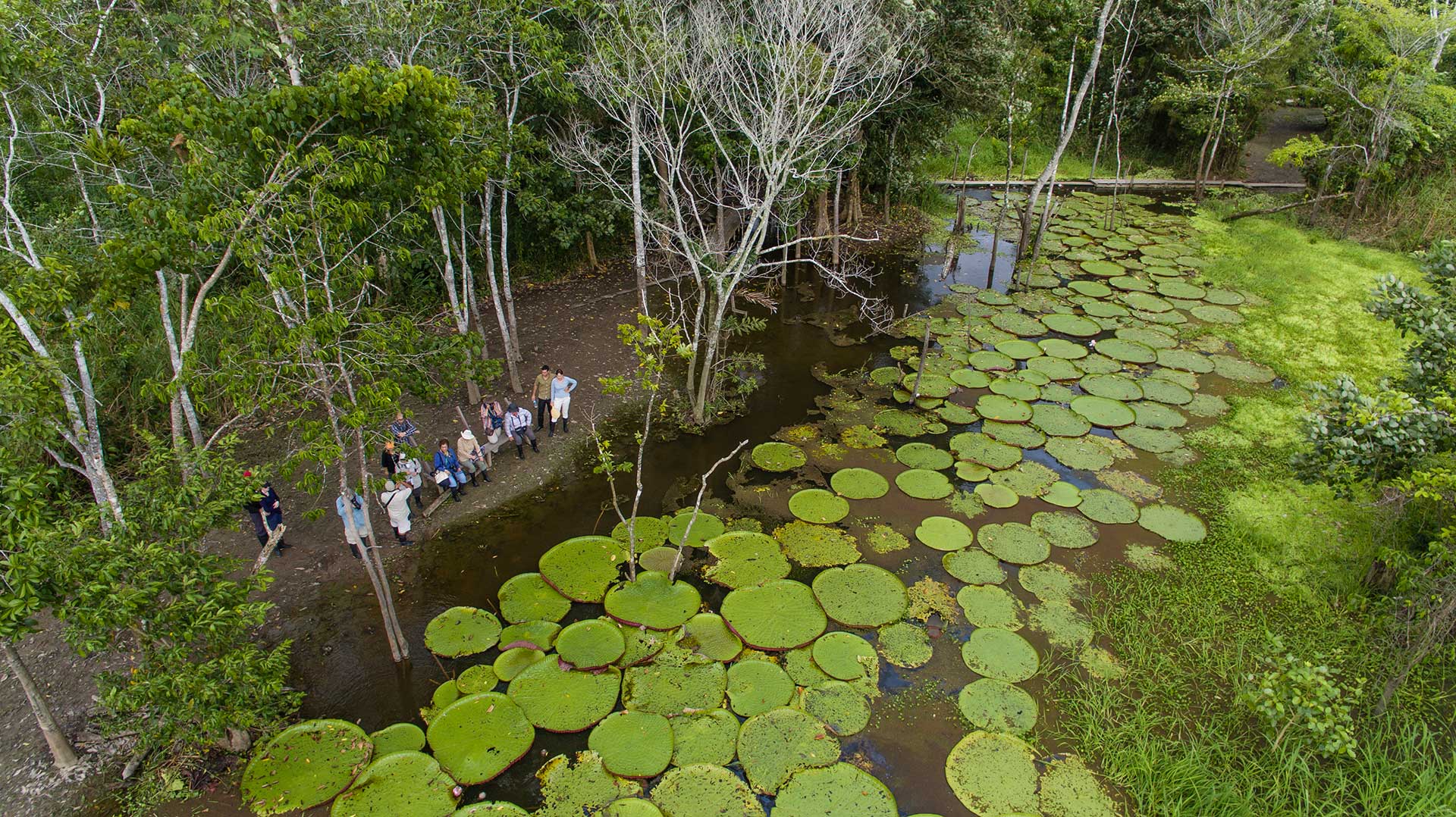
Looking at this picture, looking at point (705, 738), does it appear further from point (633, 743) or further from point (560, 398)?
point (560, 398)

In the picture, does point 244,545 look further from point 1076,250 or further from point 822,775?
point 1076,250

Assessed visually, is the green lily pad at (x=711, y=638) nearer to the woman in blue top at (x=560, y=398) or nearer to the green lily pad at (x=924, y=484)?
the green lily pad at (x=924, y=484)

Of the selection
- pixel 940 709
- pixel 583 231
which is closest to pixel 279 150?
pixel 940 709

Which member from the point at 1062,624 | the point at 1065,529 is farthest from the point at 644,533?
the point at 1065,529

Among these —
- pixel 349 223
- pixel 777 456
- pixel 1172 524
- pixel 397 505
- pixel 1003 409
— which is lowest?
pixel 1172 524

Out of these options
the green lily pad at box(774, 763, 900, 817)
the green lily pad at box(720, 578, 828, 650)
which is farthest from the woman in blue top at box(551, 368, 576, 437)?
the green lily pad at box(774, 763, 900, 817)

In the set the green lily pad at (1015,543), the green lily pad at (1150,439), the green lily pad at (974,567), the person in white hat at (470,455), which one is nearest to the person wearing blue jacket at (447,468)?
the person in white hat at (470,455)
